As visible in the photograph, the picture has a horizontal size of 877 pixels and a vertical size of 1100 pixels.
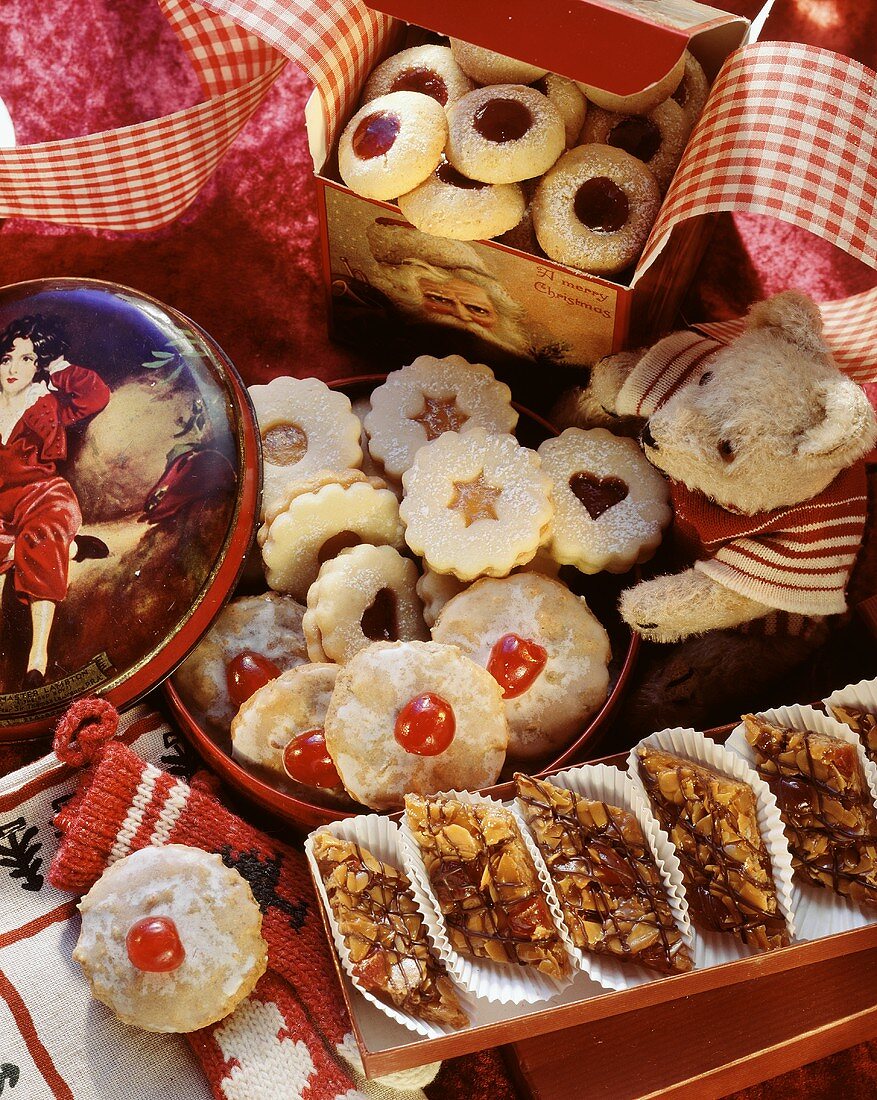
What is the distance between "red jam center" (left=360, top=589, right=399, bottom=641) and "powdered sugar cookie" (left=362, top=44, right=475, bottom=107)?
638mm

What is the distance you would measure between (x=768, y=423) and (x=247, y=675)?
698 mm

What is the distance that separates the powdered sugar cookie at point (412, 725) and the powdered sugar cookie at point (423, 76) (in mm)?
731

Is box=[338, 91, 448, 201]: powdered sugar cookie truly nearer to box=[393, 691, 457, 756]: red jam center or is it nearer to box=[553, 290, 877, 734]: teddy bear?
box=[553, 290, 877, 734]: teddy bear

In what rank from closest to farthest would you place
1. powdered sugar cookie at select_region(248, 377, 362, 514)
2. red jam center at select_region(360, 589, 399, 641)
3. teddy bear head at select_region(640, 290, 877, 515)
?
teddy bear head at select_region(640, 290, 877, 515)
red jam center at select_region(360, 589, 399, 641)
powdered sugar cookie at select_region(248, 377, 362, 514)

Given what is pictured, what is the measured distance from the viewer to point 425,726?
1.12 metres

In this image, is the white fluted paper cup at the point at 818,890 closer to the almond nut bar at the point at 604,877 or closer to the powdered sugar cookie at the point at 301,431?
the almond nut bar at the point at 604,877

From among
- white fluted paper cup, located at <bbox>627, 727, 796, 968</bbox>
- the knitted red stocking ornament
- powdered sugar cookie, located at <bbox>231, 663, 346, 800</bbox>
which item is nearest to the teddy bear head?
white fluted paper cup, located at <bbox>627, 727, 796, 968</bbox>

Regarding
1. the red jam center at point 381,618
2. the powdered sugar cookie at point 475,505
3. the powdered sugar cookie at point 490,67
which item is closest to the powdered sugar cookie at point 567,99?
the powdered sugar cookie at point 490,67

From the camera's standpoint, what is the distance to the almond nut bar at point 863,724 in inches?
42.6

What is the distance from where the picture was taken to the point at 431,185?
4.19 ft

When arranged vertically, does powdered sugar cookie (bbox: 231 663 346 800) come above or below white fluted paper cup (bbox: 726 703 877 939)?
below

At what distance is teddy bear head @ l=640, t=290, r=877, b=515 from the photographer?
1.08 m

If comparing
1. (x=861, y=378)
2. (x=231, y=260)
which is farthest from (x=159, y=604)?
(x=861, y=378)

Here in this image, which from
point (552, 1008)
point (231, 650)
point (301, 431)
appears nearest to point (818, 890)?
point (552, 1008)
